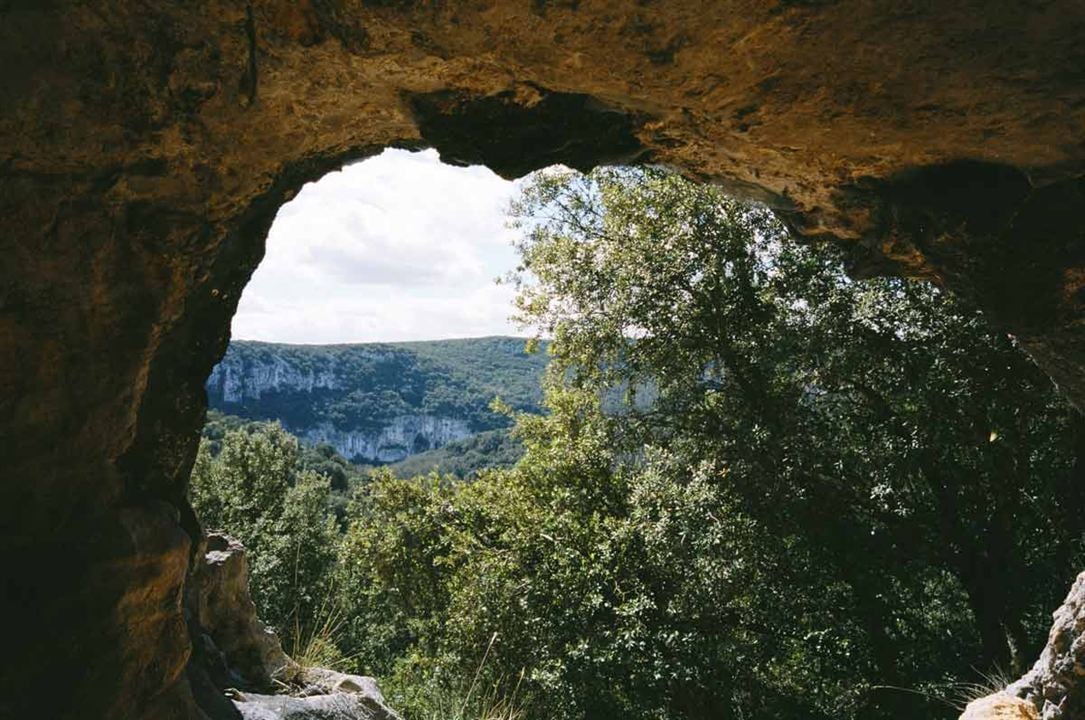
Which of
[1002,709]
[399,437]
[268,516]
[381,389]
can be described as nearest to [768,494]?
[1002,709]

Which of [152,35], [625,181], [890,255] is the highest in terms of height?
[625,181]

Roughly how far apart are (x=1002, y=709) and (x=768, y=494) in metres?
4.64

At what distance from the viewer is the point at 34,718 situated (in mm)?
2754

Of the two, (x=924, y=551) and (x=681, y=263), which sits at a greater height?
(x=681, y=263)

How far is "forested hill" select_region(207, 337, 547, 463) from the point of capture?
138 m

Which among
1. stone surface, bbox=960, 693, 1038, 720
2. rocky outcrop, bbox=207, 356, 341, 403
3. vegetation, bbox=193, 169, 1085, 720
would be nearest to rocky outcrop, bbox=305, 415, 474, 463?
rocky outcrop, bbox=207, 356, 341, 403

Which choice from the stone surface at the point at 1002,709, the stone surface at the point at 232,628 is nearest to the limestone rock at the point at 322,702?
the stone surface at the point at 232,628

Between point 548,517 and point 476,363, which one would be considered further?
point 476,363

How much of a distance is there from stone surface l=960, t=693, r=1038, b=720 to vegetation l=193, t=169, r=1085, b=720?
3.61m

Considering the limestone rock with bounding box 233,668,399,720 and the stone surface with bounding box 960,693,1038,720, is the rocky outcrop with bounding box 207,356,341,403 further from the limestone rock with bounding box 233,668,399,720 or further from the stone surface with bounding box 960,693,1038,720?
the stone surface with bounding box 960,693,1038,720

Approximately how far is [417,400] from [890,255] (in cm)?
16313

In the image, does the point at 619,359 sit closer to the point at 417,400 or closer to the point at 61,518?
the point at 61,518

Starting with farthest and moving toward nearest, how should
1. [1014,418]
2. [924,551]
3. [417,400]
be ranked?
[417,400]
[924,551]
[1014,418]

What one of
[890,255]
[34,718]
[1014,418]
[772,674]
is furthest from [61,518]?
[772,674]
